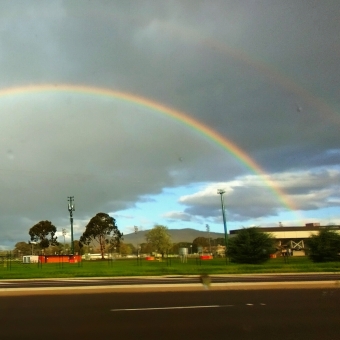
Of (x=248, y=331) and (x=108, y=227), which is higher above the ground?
(x=108, y=227)

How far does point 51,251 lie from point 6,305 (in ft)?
357

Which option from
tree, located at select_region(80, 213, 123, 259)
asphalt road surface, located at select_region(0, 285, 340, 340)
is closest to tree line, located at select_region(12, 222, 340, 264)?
Result: tree, located at select_region(80, 213, 123, 259)

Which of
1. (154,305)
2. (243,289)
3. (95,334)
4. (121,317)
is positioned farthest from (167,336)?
(243,289)

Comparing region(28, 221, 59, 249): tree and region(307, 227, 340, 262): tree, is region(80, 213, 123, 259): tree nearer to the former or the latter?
region(28, 221, 59, 249): tree

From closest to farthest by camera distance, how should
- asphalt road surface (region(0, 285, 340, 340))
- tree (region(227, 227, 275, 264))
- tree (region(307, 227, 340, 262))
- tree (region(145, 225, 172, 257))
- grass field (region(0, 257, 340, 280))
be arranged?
asphalt road surface (region(0, 285, 340, 340)), grass field (region(0, 257, 340, 280)), tree (region(307, 227, 340, 262)), tree (region(227, 227, 275, 264)), tree (region(145, 225, 172, 257))

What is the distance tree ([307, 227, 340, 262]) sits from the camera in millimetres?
39156

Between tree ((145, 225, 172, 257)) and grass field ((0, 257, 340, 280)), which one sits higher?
tree ((145, 225, 172, 257))

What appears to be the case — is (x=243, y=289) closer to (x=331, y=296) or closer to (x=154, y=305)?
(x=331, y=296)

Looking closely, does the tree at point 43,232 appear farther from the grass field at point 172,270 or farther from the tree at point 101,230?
the grass field at point 172,270

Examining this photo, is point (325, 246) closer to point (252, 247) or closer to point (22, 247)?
point (252, 247)

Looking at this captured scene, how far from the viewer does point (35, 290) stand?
17.6 m

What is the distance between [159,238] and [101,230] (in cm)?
1867

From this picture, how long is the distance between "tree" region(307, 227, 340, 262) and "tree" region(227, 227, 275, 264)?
12.0ft

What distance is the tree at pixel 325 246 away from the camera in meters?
39.2
